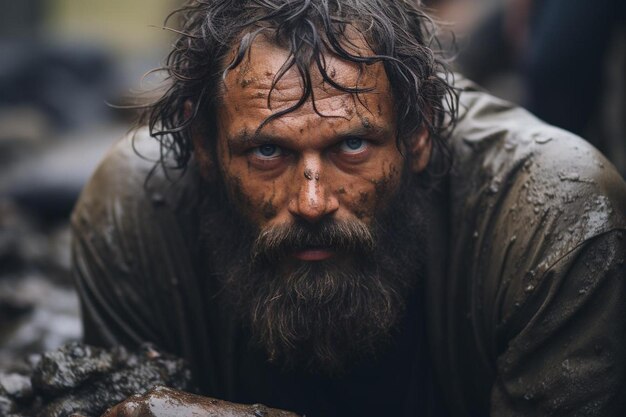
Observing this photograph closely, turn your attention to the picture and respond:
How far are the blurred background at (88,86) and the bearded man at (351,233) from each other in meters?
0.55

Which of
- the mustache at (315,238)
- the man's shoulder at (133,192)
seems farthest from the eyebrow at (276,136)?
the man's shoulder at (133,192)

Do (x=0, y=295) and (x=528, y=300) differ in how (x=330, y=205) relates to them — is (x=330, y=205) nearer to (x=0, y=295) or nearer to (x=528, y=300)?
(x=528, y=300)

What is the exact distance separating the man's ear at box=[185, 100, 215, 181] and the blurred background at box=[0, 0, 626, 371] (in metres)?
0.63

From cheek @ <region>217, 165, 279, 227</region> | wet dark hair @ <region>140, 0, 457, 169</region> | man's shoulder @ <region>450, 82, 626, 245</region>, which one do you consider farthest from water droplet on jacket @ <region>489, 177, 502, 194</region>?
cheek @ <region>217, 165, 279, 227</region>

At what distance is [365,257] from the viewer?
315 centimetres

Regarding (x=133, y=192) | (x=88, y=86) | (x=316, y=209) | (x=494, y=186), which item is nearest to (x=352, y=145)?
(x=316, y=209)

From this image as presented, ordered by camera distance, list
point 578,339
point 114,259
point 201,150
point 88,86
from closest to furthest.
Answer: point 578,339, point 201,150, point 114,259, point 88,86

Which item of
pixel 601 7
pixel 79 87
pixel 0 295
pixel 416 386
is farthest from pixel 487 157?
pixel 79 87

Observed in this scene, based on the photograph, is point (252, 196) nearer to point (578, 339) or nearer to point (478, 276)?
point (478, 276)

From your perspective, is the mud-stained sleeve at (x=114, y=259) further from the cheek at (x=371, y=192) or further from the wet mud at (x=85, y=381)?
the cheek at (x=371, y=192)

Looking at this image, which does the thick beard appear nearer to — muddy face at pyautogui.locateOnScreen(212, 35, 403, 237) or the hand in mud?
muddy face at pyautogui.locateOnScreen(212, 35, 403, 237)

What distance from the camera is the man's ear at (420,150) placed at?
3.31 metres

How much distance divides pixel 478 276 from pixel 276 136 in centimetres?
80

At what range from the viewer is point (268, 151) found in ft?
10.1
